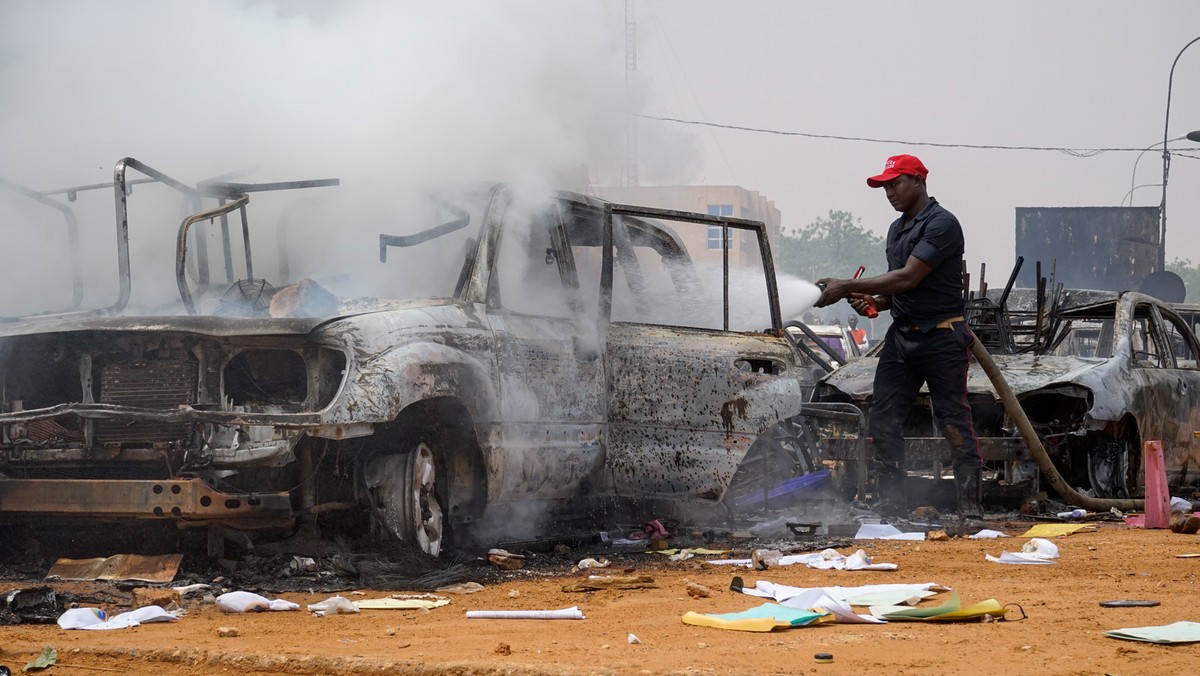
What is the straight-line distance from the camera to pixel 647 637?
4375 millimetres

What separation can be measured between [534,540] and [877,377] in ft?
8.74

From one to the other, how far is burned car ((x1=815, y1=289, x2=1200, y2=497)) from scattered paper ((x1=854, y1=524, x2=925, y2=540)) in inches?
26.1

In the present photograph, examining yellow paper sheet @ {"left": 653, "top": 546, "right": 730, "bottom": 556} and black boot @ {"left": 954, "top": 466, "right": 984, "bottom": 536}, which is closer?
yellow paper sheet @ {"left": 653, "top": 546, "right": 730, "bottom": 556}

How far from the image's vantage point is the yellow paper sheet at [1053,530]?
7.89 m

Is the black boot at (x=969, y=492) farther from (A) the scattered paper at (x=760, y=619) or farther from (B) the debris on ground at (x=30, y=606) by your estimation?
(B) the debris on ground at (x=30, y=606)

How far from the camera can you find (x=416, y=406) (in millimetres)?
6016

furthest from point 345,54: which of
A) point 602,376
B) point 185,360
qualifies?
point 185,360

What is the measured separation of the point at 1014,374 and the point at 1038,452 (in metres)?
0.80

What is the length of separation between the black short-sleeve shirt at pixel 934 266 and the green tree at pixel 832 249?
91182 millimetres

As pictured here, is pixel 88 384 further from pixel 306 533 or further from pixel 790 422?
pixel 790 422

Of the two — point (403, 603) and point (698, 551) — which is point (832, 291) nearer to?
point (698, 551)

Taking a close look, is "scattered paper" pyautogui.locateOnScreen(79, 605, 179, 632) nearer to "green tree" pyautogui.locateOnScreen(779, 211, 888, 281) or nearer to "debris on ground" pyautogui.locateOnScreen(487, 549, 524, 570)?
"debris on ground" pyautogui.locateOnScreen(487, 549, 524, 570)

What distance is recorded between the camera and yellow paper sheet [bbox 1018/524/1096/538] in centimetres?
789

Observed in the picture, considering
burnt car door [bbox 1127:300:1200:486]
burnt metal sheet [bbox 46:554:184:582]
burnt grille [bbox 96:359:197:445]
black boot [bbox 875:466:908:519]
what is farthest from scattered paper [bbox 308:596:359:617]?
burnt car door [bbox 1127:300:1200:486]
